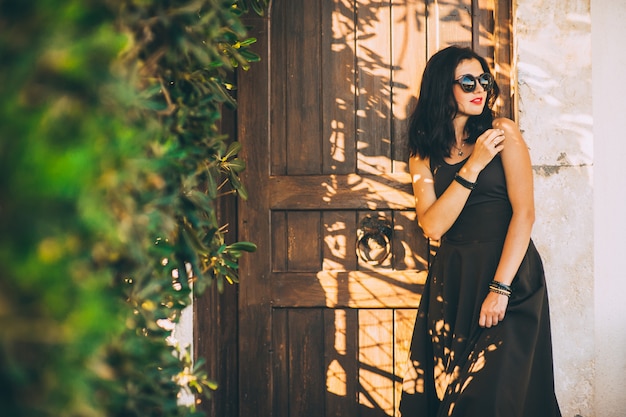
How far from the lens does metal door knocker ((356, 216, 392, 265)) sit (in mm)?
2928

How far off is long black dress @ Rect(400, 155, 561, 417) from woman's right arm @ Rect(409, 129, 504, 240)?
0.06 meters

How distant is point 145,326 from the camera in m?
1.28

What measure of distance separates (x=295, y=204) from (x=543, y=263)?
1.21 metres

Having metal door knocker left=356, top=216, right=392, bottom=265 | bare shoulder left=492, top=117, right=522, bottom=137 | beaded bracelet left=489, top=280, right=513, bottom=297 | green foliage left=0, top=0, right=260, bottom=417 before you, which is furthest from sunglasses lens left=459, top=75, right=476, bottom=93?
green foliage left=0, top=0, right=260, bottom=417

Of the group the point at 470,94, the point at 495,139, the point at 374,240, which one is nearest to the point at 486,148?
the point at 495,139

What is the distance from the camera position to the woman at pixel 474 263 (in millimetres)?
2434

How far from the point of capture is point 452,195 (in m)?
2.55

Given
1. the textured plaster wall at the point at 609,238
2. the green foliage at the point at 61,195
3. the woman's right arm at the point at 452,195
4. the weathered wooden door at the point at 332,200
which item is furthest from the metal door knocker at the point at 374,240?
the green foliage at the point at 61,195

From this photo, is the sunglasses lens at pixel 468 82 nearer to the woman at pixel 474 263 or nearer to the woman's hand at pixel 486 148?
the woman at pixel 474 263

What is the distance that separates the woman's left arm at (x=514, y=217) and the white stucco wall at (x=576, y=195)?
0.22 meters

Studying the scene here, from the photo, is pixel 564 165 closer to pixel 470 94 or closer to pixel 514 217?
pixel 514 217

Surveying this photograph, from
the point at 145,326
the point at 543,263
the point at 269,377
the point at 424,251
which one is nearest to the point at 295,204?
the point at 424,251

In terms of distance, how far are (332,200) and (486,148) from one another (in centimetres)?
80

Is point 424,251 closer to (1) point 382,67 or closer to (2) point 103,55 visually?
(1) point 382,67
